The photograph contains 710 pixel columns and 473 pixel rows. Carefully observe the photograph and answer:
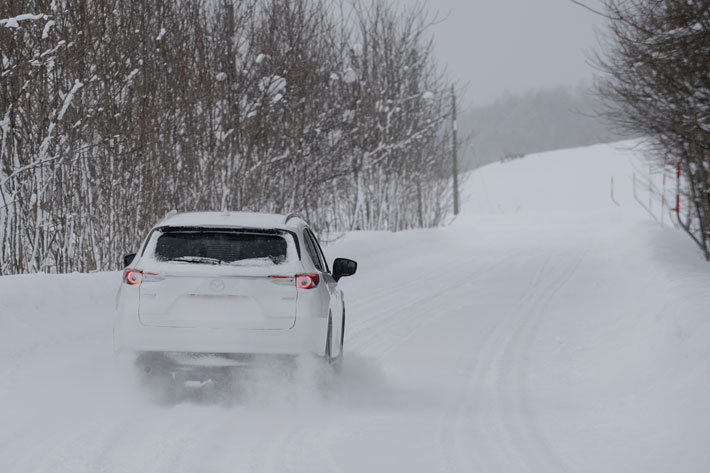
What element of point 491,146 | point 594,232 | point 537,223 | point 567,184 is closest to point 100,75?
point 594,232

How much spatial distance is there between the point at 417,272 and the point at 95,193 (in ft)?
27.9

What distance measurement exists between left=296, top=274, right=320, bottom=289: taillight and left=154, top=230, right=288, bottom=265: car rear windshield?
200 millimetres

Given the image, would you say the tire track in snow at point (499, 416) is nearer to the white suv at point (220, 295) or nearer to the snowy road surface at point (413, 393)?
the snowy road surface at point (413, 393)

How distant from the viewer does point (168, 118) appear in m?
16.1

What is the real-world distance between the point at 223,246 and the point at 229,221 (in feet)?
0.69

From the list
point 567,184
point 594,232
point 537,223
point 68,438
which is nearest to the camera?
point 68,438

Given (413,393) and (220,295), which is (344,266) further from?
(220,295)

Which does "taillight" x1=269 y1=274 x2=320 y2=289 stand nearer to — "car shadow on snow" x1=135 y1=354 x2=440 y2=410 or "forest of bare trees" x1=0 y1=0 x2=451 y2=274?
"car shadow on snow" x1=135 y1=354 x2=440 y2=410

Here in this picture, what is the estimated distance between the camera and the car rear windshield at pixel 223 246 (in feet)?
22.9

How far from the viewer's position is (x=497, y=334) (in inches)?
449

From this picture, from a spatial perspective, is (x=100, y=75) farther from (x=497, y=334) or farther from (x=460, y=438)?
(x=460, y=438)

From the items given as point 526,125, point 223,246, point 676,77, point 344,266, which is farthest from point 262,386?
point 526,125

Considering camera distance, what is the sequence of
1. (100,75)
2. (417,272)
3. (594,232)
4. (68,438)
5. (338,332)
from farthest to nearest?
(594,232)
(417,272)
(100,75)
(338,332)
(68,438)

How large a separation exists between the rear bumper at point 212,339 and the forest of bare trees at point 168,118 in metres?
3.86
